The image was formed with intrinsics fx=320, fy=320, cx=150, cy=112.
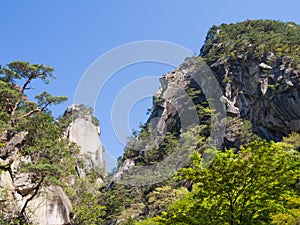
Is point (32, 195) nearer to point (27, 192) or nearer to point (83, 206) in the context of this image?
point (27, 192)

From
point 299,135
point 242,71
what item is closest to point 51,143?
point 299,135

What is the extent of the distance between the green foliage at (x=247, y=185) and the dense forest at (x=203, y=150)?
2 cm

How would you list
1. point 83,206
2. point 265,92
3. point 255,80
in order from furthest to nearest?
point 255,80
point 265,92
point 83,206

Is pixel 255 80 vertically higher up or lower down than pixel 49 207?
higher up

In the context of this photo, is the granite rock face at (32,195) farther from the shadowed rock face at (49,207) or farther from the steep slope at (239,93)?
the steep slope at (239,93)

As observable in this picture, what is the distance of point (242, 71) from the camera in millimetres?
29844

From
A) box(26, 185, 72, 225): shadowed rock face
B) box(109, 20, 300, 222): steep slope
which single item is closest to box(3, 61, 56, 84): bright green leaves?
box(26, 185, 72, 225): shadowed rock face

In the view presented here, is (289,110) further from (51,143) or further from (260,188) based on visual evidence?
(260,188)

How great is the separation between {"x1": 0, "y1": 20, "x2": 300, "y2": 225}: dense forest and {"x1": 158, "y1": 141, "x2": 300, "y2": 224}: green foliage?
0.06 ft

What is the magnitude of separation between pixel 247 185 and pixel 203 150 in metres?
20.3

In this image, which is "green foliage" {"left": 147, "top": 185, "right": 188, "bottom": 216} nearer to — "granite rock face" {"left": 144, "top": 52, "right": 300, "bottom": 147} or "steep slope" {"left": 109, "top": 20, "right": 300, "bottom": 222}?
"steep slope" {"left": 109, "top": 20, "right": 300, "bottom": 222}

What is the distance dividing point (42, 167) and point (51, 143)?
3503 millimetres

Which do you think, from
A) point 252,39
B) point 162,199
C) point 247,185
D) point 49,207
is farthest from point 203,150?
point 247,185

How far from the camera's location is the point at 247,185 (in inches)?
242
